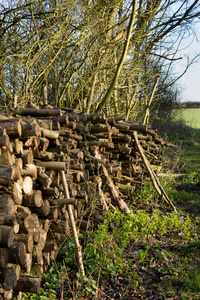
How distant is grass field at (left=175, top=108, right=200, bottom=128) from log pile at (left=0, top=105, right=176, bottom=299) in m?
16.1

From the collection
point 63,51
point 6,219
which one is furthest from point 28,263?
point 63,51

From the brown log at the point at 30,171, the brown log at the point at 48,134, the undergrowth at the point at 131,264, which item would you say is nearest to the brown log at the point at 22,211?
the brown log at the point at 30,171

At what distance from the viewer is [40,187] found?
3.89 meters

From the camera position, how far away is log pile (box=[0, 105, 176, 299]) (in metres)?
3.03

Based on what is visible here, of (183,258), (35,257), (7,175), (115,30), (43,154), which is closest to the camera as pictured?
(7,175)

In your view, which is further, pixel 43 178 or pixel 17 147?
A: pixel 43 178

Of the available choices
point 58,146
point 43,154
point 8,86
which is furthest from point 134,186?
point 8,86

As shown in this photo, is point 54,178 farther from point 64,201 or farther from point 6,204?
point 6,204

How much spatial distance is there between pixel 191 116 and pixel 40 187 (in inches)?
908

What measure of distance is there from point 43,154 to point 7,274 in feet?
5.34

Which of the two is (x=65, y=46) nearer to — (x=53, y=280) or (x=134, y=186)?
(x=134, y=186)

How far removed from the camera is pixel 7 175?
3072 mm

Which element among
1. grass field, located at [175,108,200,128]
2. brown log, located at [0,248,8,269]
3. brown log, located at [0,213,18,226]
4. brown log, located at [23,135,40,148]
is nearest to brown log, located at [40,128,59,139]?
brown log, located at [23,135,40,148]

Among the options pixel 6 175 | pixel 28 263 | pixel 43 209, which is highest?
pixel 6 175
